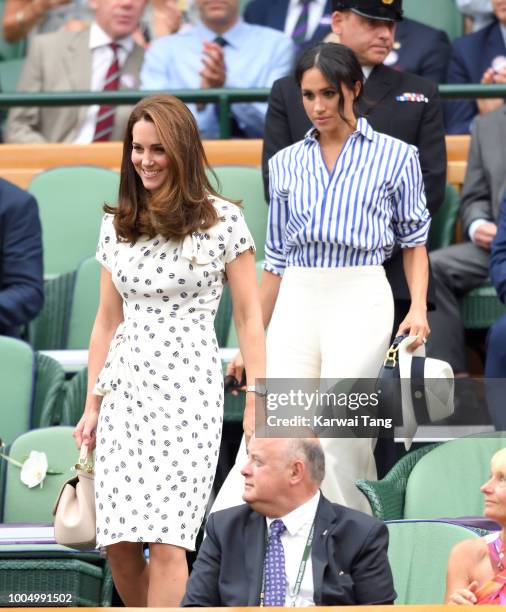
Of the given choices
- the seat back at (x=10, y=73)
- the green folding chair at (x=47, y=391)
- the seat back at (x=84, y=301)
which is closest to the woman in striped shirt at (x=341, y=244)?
the green folding chair at (x=47, y=391)

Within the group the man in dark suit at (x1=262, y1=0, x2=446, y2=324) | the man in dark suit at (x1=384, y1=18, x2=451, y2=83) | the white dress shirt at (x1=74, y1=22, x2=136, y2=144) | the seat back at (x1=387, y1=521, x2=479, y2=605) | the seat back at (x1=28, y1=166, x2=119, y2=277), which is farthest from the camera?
the white dress shirt at (x1=74, y1=22, x2=136, y2=144)

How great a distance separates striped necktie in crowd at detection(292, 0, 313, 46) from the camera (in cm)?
891

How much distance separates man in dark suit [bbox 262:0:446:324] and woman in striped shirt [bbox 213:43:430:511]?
0.54 metres

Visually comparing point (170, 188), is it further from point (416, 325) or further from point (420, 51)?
point (420, 51)

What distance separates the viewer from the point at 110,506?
4.85 meters

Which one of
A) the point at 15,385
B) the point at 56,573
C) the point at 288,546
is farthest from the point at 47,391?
the point at 288,546

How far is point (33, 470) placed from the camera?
6180mm

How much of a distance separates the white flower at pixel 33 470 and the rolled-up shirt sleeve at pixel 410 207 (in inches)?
61.8

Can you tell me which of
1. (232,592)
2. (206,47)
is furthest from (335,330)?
(206,47)

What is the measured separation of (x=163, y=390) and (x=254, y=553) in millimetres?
589

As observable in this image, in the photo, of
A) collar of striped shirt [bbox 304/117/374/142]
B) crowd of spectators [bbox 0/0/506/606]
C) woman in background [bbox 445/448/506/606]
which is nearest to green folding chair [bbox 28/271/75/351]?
crowd of spectators [bbox 0/0/506/606]

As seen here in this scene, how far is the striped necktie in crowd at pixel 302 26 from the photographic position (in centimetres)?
891

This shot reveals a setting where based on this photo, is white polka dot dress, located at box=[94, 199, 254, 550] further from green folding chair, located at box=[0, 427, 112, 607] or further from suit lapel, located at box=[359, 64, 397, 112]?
suit lapel, located at box=[359, 64, 397, 112]

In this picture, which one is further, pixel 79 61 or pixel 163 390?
pixel 79 61
